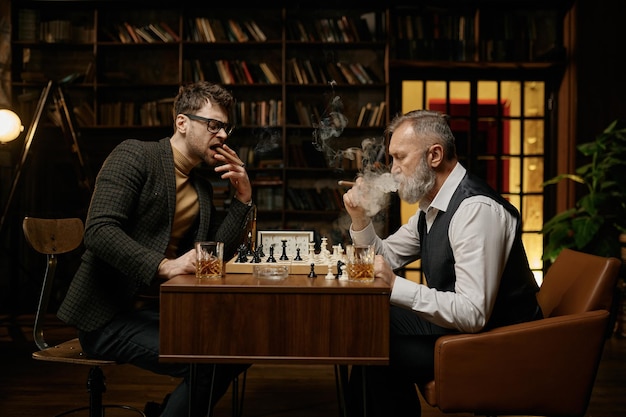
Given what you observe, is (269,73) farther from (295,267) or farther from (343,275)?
(343,275)

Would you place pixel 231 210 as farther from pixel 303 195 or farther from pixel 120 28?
pixel 120 28

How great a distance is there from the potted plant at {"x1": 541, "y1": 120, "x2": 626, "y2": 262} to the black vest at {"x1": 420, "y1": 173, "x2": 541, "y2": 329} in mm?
2662

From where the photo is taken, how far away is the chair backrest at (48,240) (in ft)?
7.35

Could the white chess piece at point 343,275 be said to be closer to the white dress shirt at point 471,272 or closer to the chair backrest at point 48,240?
the white dress shirt at point 471,272

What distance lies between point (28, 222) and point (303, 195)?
3.25m

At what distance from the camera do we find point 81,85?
5.26 m

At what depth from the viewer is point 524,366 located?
1.65 m

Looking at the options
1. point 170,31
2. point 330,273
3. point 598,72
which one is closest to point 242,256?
point 330,273

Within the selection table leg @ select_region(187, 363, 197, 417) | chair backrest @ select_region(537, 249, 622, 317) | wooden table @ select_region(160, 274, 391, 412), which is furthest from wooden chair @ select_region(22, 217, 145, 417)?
chair backrest @ select_region(537, 249, 622, 317)

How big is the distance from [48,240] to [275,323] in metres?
1.24

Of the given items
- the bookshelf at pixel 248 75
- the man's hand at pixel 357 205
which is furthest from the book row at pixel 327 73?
the man's hand at pixel 357 205

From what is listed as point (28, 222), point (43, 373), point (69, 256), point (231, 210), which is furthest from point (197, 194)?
point (69, 256)

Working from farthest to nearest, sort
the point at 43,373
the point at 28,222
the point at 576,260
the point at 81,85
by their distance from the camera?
the point at 81,85, the point at 43,373, the point at 28,222, the point at 576,260

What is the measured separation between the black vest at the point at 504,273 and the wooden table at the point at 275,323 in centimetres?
41
